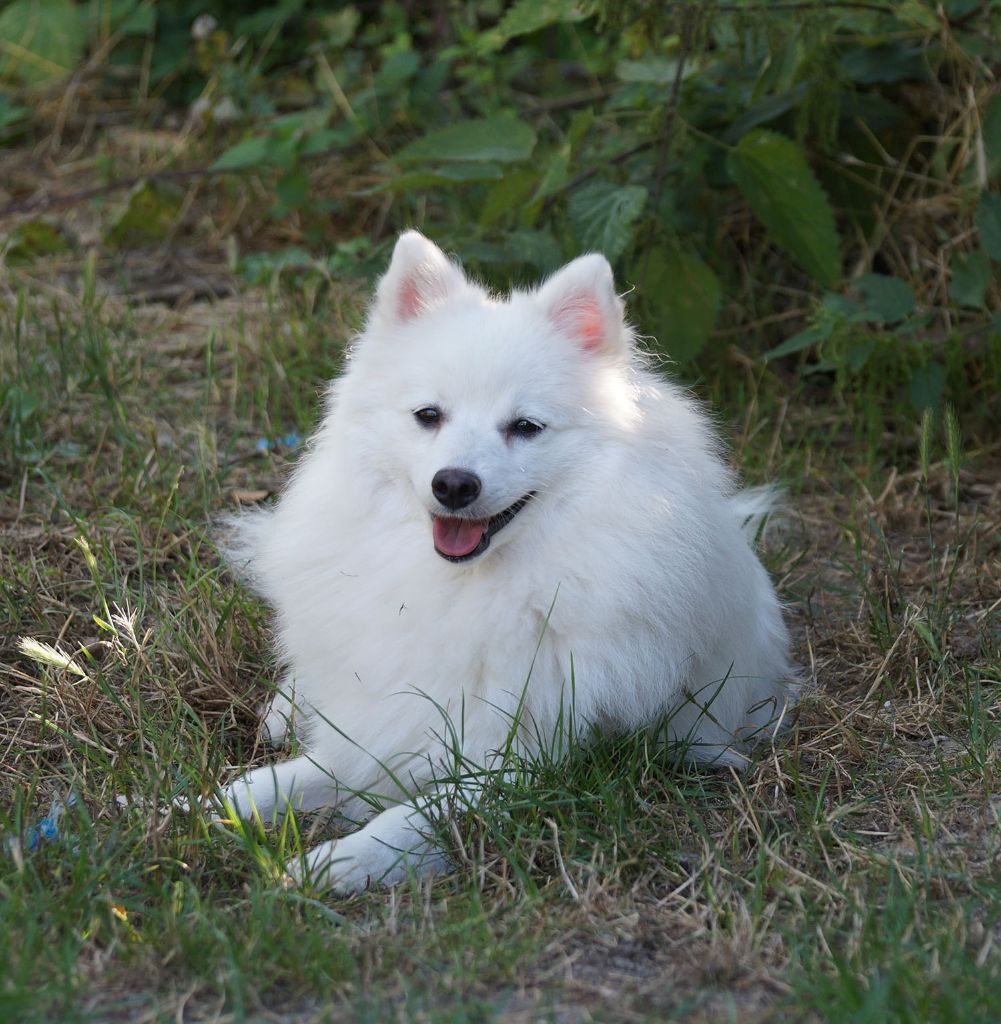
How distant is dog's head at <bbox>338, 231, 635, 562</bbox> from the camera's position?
2.78 metres

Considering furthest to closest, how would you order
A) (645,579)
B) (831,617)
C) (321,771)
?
(831,617)
(321,771)
(645,579)

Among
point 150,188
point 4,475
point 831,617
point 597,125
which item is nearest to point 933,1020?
point 831,617

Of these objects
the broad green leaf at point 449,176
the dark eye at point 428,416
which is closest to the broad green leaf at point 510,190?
the broad green leaf at point 449,176

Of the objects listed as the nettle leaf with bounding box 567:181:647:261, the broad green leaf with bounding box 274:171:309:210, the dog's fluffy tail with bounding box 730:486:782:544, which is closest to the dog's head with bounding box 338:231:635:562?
the dog's fluffy tail with bounding box 730:486:782:544

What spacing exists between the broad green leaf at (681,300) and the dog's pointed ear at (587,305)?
1577 mm

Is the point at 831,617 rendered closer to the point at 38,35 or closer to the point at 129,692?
the point at 129,692

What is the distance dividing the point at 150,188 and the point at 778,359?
3.04 meters

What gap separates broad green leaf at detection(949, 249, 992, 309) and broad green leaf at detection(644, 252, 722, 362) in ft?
2.66

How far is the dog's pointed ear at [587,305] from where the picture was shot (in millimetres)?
2929

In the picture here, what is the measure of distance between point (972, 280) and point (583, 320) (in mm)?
2089

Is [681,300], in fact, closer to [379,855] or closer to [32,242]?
[379,855]

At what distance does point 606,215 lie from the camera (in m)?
4.35

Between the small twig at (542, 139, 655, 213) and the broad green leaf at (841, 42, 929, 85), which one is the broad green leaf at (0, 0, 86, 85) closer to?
the small twig at (542, 139, 655, 213)

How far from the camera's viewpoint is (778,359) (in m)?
5.32
